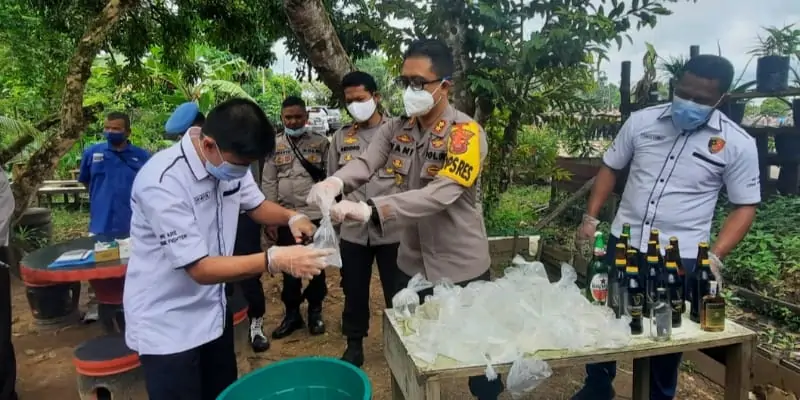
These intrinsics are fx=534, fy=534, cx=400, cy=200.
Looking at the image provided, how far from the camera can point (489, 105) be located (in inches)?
165

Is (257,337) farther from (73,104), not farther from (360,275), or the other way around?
(73,104)

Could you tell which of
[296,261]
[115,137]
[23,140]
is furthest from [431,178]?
[23,140]

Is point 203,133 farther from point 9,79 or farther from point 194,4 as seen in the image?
point 9,79

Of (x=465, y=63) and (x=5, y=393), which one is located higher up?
(x=465, y=63)

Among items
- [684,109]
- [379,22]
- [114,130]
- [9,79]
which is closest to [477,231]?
[684,109]

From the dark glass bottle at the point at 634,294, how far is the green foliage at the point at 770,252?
111 inches

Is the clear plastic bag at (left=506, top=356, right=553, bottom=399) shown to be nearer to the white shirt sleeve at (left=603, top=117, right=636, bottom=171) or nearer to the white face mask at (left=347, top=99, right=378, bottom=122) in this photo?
the white shirt sleeve at (left=603, top=117, right=636, bottom=171)

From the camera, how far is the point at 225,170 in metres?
1.84

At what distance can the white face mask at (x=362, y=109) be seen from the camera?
3.43 m

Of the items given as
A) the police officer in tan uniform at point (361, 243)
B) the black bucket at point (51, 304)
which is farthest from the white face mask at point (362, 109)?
the black bucket at point (51, 304)

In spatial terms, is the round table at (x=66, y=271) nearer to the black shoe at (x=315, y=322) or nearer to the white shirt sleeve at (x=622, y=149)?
the black shoe at (x=315, y=322)

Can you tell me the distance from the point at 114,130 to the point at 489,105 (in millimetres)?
2957

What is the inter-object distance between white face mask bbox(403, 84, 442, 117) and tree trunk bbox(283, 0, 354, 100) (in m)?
1.76

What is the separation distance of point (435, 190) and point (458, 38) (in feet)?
6.65
